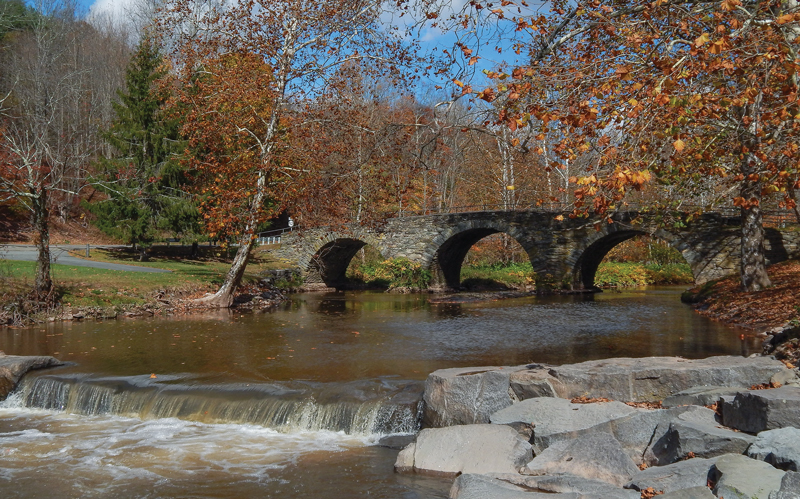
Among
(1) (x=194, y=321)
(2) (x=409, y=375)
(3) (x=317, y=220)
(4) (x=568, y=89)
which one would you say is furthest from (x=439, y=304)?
(4) (x=568, y=89)

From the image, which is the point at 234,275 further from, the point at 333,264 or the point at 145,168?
the point at 145,168

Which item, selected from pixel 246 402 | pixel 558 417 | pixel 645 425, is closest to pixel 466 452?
pixel 558 417

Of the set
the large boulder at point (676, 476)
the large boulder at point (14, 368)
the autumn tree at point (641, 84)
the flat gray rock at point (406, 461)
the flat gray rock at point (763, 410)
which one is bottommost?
the flat gray rock at point (406, 461)

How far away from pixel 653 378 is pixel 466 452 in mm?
2726

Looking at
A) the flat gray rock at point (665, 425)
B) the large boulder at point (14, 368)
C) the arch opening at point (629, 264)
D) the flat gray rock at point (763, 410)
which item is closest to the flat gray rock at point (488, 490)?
the flat gray rock at point (665, 425)

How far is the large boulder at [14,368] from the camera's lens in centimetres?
1015


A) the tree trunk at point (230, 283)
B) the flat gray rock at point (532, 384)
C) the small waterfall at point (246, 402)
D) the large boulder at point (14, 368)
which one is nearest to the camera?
the flat gray rock at point (532, 384)

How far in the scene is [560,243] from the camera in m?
27.7

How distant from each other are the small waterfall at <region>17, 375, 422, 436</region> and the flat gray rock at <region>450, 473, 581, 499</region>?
8.69 feet

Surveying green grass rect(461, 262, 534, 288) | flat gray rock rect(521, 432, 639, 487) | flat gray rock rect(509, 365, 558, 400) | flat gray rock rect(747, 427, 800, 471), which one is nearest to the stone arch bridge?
green grass rect(461, 262, 534, 288)

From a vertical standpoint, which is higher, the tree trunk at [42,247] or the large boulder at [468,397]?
the tree trunk at [42,247]

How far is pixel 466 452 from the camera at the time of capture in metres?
6.57

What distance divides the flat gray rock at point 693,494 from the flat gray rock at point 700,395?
7.55 feet

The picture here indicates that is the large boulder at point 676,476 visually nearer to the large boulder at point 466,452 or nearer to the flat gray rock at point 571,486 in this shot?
the flat gray rock at point 571,486
